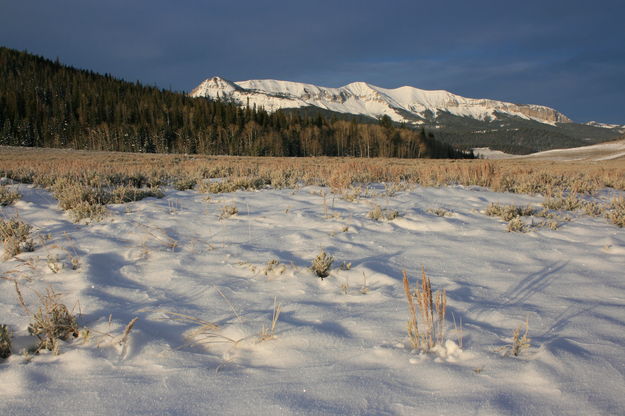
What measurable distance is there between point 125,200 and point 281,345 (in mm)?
4992

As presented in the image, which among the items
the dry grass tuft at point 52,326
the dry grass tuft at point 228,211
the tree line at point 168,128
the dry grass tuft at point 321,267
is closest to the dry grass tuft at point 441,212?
the dry grass tuft at point 321,267

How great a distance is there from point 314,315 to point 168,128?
77670 mm

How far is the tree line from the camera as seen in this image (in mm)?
67000

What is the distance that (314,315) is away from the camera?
104 inches

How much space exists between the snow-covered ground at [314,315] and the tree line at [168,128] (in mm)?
63085

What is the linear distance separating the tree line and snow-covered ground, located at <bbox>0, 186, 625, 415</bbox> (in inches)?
2484

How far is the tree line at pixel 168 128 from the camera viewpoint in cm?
6700

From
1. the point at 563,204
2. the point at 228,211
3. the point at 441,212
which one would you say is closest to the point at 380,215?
the point at 441,212

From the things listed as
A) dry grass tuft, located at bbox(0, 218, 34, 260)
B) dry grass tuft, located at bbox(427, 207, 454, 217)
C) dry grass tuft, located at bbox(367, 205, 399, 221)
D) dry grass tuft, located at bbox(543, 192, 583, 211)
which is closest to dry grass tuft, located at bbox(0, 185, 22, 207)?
dry grass tuft, located at bbox(0, 218, 34, 260)

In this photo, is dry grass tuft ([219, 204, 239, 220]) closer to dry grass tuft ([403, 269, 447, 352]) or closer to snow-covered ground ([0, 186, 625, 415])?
snow-covered ground ([0, 186, 625, 415])

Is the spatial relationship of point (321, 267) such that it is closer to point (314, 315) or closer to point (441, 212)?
point (314, 315)

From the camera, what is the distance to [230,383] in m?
1.88

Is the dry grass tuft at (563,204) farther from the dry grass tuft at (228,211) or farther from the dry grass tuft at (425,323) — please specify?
the dry grass tuft at (228,211)

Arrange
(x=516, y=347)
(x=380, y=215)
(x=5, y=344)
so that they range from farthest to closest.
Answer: (x=380, y=215), (x=5, y=344), (x=516, y=347)
